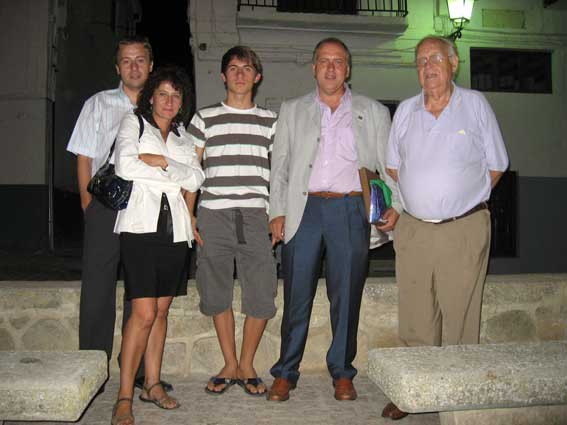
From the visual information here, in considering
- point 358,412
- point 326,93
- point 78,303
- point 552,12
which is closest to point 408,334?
point 358,412

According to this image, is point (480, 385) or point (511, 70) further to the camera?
point (511, 70)

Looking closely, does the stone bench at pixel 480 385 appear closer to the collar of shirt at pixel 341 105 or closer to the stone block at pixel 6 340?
the collar of shirt at pixel 341 105

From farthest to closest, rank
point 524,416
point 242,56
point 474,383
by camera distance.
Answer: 1. point 242,56
2. point 524,416
3. point 474,383

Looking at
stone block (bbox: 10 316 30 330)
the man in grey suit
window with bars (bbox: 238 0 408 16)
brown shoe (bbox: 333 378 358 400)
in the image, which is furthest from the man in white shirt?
window with bars (bbox: 238 0 408 16)

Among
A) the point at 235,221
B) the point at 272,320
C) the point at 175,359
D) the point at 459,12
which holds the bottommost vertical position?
the point at 175,359

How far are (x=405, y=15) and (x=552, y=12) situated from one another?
125 inches

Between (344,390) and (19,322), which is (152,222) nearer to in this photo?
(19,322)

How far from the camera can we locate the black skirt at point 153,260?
2.79 metres

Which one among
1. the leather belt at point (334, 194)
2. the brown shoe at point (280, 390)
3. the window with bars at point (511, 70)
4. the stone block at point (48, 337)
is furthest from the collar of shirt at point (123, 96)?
the window with bars at point (511, 70)

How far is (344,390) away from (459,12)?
8474 mm

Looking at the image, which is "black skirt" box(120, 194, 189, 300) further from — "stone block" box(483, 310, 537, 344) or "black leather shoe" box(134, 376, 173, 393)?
"stone block" box(483, 310, 537, 344)

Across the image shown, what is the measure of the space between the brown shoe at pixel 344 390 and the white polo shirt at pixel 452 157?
1.10 m

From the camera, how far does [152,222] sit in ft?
9.17

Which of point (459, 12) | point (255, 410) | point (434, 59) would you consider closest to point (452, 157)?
point (434, 59)
